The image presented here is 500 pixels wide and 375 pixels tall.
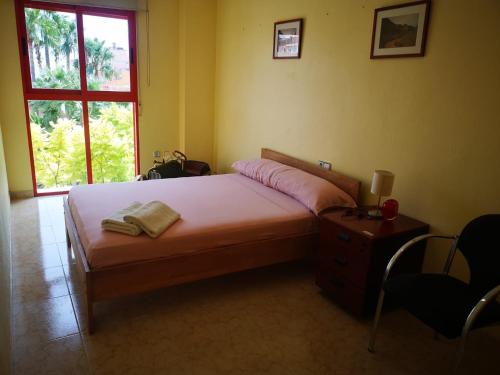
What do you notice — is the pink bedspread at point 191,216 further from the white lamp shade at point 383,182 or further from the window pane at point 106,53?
the window pane at point 106,53

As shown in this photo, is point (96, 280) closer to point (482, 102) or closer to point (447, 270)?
point (447, 270)

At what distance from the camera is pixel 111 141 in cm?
488

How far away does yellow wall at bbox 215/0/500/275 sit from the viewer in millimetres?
2107

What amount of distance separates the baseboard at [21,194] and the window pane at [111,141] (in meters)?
0.74

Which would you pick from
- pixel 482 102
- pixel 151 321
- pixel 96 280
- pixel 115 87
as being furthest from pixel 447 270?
pixel 115 87

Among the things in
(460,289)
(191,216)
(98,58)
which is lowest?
(460,289)

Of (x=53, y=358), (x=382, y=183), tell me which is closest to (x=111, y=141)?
(x=53, y=358)

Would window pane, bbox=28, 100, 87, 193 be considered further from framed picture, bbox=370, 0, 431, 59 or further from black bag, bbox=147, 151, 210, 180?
framed picture, bbox=370, 0, 431, 59

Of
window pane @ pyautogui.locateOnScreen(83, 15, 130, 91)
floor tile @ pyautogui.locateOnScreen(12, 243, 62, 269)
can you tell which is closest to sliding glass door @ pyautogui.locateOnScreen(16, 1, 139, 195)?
window pane @ pyautogui.locateOnScreen(83, 15, 130, 91)

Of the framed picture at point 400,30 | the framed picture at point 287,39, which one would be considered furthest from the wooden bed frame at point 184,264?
the framed picture at point 287,39

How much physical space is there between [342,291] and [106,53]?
395 centimetres

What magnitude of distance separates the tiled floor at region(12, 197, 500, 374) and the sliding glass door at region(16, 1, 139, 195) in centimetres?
217

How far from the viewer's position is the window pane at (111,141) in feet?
15.5

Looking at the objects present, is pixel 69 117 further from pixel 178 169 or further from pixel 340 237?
pixel 340 237
